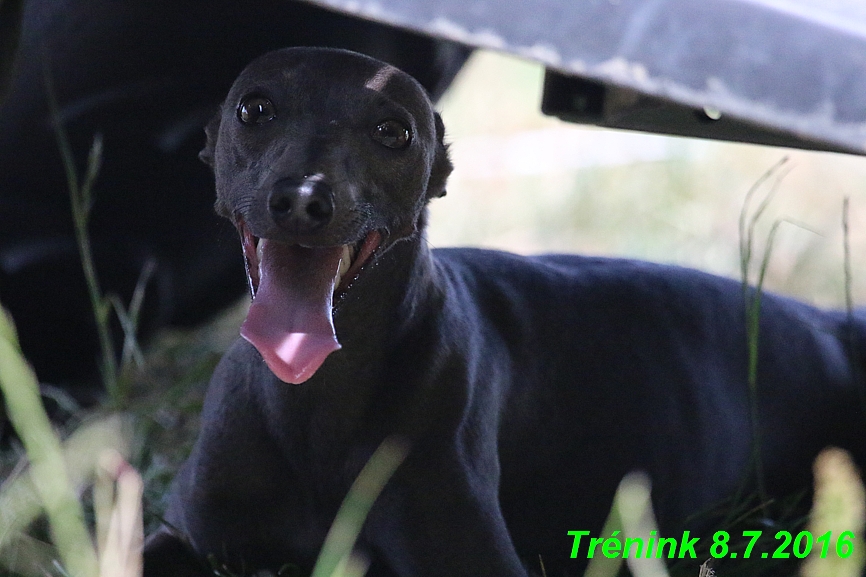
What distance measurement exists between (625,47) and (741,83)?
0.46ft

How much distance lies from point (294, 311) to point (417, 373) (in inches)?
13.0

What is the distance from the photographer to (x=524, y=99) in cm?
758

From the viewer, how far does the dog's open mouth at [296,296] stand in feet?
5.97

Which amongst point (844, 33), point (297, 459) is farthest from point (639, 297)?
point (844, 33)

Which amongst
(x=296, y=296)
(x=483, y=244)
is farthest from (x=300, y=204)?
(x=483, y=244)

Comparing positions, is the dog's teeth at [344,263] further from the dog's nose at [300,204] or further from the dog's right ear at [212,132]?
the dog's right ear at [212,132]

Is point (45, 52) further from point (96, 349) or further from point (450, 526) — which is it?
point (450, 526)

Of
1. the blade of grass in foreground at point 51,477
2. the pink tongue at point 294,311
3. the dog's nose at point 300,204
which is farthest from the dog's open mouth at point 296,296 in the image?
the blade of grass in foreground at point 51,477

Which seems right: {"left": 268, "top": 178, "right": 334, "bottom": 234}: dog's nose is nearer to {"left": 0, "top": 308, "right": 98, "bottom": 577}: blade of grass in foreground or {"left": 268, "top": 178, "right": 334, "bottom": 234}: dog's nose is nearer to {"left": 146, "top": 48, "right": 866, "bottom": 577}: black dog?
{"left": 146, "top": 48, "right": 866, "bottom": 577}: black dog

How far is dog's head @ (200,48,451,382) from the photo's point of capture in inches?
70.2

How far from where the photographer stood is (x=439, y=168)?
2.19 meters

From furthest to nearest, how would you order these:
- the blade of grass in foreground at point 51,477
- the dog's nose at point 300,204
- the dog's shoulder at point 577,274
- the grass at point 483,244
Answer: the dog's shoulder at point 577,274 < the grass at point 483,244 < the dog's nose at point 300,204 < the blade of grass in foreground at point 51,477

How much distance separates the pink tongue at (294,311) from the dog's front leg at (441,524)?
0.32 meters

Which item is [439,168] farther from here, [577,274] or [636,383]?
[636,383]
